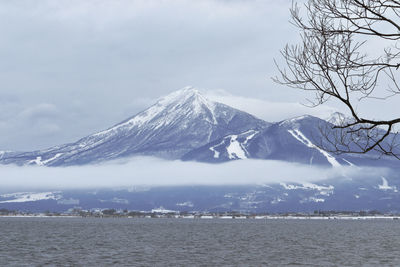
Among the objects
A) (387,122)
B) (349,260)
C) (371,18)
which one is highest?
(371,18)

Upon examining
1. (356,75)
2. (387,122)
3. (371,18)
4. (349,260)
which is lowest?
(349,260)

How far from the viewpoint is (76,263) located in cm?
6681

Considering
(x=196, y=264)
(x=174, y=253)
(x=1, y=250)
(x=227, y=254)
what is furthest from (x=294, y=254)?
(x=1, y=250)

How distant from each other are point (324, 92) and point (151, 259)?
59433mm

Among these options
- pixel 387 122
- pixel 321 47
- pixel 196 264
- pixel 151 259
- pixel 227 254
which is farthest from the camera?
pixel 227 254

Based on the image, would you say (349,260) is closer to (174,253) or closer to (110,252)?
(174,253)

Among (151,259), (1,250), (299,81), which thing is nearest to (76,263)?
(151,259)

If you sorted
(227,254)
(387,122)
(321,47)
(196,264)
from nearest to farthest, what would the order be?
(387,122)
(321,47)
(196,264)
(227,254)

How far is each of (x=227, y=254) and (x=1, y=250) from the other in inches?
1274

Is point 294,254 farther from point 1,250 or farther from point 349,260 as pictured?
point 1,250

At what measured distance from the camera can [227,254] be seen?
8181 centimetres

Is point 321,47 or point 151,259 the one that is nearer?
point 321,47

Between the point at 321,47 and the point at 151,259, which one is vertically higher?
the point at 321,47

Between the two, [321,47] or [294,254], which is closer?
[321,47]
